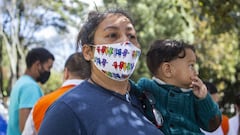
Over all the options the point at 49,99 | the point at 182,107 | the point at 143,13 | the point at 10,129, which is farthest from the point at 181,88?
the point at 143,13

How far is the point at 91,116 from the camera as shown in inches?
83.1

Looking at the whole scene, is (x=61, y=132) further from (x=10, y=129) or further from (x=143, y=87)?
(x=10, y=129)

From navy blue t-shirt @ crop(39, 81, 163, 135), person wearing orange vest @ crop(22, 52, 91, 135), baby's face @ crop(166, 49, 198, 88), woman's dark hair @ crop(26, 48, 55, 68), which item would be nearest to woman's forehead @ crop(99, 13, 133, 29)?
navy blue t-shirt @ crop(39, 81, 163, 135)

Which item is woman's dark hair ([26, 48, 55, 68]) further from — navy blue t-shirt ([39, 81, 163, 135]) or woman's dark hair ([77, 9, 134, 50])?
navy blue t-shirt ([39, 81, 163, 135])

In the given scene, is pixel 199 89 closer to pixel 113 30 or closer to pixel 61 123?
pixel 113 30

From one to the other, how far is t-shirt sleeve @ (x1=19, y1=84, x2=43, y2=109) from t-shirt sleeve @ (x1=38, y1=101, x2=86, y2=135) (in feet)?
8.90

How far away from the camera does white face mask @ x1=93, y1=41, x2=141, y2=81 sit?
2.44m

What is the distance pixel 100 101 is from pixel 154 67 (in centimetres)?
89

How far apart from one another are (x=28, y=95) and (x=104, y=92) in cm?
263

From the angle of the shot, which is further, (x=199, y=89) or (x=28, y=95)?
(x=28, y=95)

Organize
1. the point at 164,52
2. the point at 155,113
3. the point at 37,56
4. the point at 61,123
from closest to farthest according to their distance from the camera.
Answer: the point at 61,123 < the point at 155,113 < the point at 164,52 < the point at 37,56

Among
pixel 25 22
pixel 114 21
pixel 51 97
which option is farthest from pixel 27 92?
pixel 25 22

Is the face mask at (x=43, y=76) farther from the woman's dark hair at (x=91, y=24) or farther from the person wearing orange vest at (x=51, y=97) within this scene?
the woman's dark hair at (x=91, y=24)

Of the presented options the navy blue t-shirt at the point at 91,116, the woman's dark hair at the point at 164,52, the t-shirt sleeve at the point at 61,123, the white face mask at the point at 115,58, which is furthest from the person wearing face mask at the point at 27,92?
the t-shirt sleeve at the point at 61,123
